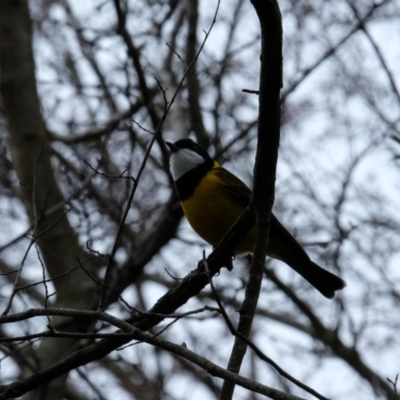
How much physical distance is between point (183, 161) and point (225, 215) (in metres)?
1.05

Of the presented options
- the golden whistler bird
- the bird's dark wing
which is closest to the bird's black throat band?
the golden whistler bird

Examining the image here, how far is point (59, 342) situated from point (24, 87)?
2.80 m

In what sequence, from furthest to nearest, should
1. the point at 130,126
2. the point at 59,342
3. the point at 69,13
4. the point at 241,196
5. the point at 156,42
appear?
1. the point at 69,13
2. the point at 156,42
3. the point at 130,126
4. the point at 59,342
5. the point at 241,196

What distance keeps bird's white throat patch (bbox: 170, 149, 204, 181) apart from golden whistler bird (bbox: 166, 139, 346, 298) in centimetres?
10

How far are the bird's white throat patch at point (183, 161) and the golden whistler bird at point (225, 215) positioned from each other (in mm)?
102

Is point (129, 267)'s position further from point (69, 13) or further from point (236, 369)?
point (69, 13)

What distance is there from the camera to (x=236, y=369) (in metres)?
3.34

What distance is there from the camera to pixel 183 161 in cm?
635

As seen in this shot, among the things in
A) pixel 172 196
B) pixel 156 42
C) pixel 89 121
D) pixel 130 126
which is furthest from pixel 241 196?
pixel 89 121

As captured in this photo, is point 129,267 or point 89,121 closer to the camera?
point 129,267

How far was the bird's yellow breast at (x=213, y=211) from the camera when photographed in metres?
5.53

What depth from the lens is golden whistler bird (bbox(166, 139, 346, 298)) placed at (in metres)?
5.53

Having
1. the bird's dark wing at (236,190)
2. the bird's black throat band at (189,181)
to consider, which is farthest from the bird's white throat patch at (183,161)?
the bird's dark wing at (236,190)

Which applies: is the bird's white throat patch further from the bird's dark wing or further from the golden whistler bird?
the bird's dark wing
